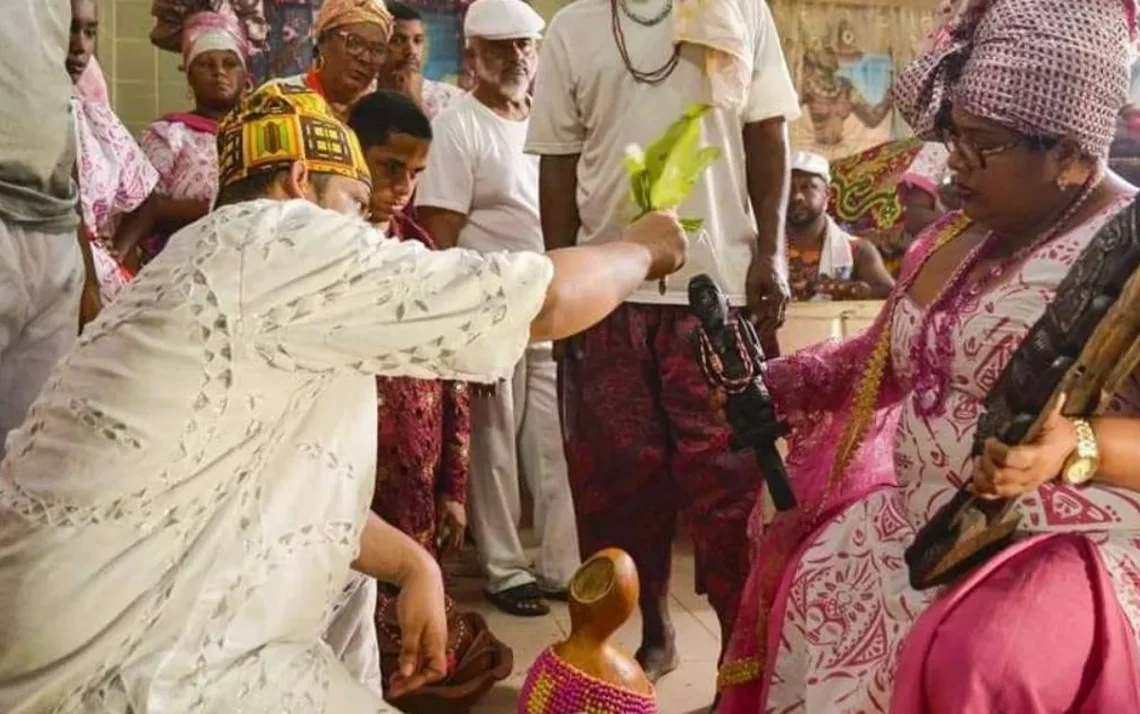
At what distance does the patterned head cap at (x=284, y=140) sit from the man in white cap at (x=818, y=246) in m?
3.43

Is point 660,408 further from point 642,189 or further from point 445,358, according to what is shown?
point 445,358

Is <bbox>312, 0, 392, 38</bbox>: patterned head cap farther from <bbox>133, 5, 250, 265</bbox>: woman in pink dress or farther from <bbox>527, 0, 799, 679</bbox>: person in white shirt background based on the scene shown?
<bbox>527, 0, 799, 679</bbox>: person in white shirt background

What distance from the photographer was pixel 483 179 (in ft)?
12.7

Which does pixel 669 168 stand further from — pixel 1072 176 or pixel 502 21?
pixel 502 21

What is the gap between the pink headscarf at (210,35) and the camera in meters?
4.14

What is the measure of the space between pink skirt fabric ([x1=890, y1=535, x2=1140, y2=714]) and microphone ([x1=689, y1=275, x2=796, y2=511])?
46 centimetres

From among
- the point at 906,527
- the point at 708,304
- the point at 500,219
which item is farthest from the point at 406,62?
the point at 906,527

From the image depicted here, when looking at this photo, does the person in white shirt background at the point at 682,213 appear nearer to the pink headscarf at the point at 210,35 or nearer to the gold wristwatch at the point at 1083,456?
the gold wristwatch at the point at 1083,456

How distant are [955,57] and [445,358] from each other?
102 cm

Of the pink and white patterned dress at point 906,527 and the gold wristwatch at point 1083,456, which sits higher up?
the gold wristwatch at point 1083,456

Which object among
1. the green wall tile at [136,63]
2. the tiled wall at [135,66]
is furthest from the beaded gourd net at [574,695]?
the green wall tile at [136,63]

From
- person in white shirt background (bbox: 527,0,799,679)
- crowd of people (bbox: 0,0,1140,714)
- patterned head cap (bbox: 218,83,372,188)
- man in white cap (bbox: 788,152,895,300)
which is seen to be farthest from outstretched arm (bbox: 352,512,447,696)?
man in white cap (bbox: 788,152,895,300)

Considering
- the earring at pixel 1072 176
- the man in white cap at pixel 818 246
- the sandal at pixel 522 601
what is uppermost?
→ the earring at pixel 1072 176

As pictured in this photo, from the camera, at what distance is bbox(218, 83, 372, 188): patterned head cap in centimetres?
170
